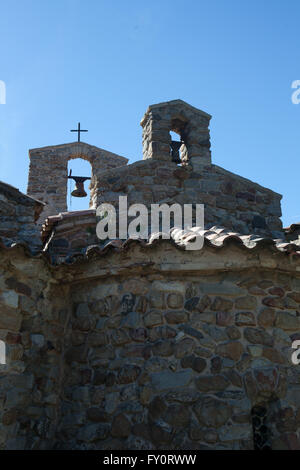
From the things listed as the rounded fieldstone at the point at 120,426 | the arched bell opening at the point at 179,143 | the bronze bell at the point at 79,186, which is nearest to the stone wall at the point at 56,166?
the bronze bell at the point at 79,186

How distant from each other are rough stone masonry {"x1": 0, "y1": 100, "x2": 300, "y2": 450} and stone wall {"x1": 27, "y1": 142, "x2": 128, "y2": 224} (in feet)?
22.9

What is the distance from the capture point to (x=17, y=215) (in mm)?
7273

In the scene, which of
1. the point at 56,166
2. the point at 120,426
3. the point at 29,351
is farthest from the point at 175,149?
the point at 56,166

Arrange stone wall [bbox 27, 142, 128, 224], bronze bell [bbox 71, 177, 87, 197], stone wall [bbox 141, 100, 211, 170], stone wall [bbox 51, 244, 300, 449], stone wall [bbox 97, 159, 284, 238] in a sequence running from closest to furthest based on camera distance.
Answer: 1. stone wall [bbox 51, 244, 300, 449]
2. stone wall [bbox 97, 159, 284, 238]
3. stone wall [bbox 141, 100, 211, 170]
4. bronze bell [bbox 71, 177, 87, 197]
5. stone wall [bbox 27, 142, 128, 224]

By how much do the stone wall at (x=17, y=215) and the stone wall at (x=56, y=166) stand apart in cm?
464

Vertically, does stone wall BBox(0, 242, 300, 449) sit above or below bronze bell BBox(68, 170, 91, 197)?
below

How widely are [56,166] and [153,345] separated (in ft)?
27.9

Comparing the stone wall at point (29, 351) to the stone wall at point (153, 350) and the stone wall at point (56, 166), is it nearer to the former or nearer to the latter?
the stone wall at point (153, 350)

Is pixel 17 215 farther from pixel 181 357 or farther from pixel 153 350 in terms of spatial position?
pixel 181 357

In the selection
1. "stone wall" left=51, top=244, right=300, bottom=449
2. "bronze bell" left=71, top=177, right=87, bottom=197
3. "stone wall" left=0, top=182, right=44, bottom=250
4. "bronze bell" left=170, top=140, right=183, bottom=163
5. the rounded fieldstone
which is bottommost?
the rounded fieldstone

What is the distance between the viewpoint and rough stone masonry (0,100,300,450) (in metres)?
4.51

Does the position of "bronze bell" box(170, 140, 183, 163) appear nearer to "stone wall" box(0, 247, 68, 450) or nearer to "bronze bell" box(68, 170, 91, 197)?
"stone wall" box(0, 247, 68, 450)

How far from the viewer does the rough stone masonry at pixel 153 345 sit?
14.8ft

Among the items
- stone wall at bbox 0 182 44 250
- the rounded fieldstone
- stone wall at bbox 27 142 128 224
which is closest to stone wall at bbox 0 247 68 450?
the rounded fieldstone
